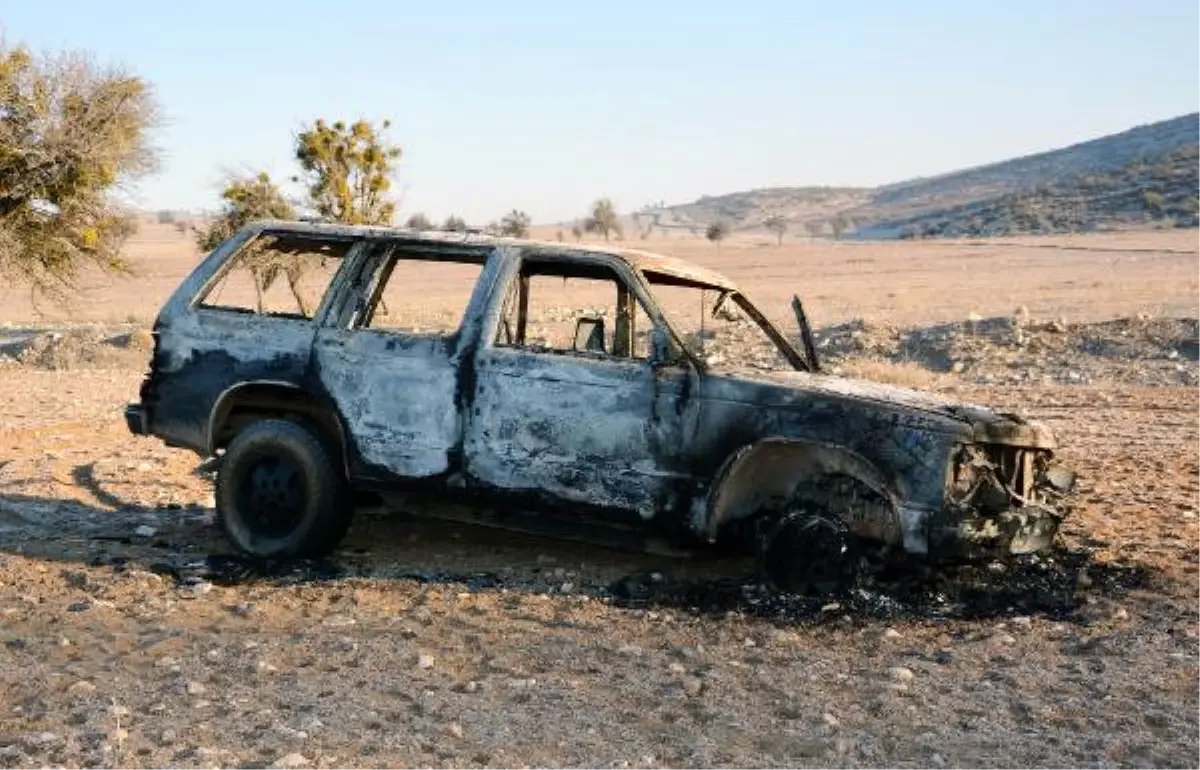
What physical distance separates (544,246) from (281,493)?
6.44 ft

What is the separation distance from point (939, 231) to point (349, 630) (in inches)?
3550

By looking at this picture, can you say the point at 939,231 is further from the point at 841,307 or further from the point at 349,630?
the point at 349,630

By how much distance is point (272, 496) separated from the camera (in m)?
7.32

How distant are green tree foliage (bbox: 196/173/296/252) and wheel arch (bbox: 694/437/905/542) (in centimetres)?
2523

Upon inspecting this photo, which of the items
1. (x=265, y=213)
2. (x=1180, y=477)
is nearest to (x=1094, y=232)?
(x=265, y=213)

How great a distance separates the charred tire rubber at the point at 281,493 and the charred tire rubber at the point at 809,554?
2.34 metres

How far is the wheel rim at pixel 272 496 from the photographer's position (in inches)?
287

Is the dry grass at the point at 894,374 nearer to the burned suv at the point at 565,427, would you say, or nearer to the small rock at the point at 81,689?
the burned suv at the point at 565,427

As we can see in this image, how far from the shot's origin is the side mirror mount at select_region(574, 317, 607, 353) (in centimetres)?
725

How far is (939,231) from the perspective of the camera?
302 ft

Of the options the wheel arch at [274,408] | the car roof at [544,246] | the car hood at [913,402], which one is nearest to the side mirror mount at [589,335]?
the car roof at [544,246]

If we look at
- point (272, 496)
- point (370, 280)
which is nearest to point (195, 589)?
point (272, 496)

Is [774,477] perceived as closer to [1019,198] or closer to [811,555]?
[811,555]

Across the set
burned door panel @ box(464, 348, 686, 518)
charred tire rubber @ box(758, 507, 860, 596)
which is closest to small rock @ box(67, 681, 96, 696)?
burned door panel @ box(464, 348, 686, 518)
